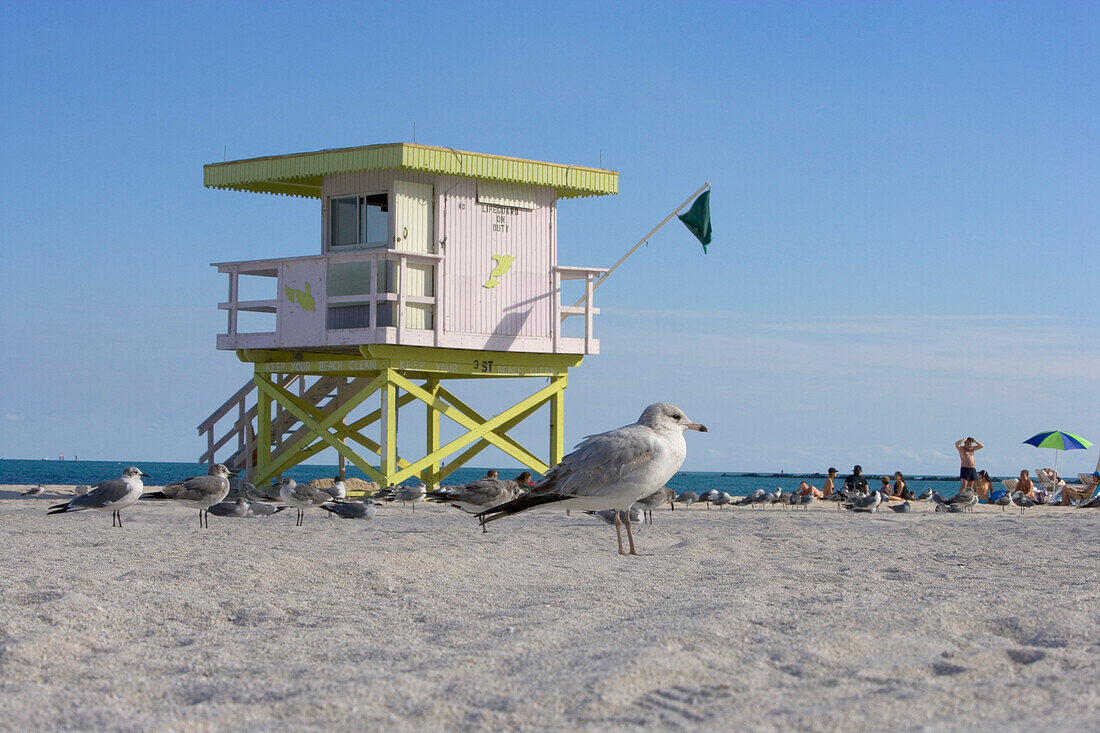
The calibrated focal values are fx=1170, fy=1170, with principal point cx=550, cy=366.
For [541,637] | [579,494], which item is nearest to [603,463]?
[579,494]

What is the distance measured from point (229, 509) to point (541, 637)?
11.5 m

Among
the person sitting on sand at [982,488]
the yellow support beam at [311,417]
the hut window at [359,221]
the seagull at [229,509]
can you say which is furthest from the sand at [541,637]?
the person sitting on sand at [982,488]

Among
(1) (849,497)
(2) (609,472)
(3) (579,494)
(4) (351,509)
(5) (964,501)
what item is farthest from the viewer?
(1) (849,497)

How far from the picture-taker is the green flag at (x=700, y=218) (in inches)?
1066

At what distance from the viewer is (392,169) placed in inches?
961

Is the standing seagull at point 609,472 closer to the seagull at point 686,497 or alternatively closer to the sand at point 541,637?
the sand at point 541,637

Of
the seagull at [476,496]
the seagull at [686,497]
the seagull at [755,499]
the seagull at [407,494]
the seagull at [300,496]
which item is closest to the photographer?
the seagull at [476,496]

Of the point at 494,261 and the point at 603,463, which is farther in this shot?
the point at 494,261

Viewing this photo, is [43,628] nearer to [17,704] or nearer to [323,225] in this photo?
[17,704]

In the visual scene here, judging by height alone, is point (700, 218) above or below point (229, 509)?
above

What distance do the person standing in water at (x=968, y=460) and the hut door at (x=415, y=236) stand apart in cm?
1270

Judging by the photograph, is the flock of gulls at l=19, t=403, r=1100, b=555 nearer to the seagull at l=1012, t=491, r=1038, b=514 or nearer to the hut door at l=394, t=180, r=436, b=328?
the seagull at l=1012, t=491, r=1038, b=514

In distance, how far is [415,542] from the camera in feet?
41.9

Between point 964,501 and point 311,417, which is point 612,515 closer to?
point 964,501
